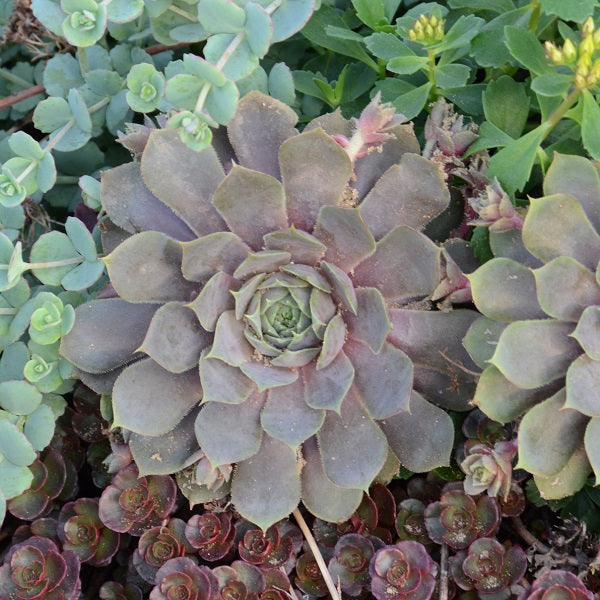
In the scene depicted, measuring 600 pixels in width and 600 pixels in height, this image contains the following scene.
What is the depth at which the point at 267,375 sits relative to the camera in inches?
47.1

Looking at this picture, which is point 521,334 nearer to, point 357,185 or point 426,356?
point 426,356

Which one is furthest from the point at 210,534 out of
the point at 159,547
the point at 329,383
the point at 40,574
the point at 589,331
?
the point at 589,331

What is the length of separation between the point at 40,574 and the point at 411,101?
1.08 metres

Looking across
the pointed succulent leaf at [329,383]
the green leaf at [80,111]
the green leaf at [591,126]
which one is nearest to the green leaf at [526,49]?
the green leaf at [591,126]

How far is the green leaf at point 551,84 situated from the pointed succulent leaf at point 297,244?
1.37 ft

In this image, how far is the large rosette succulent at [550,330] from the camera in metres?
1.08

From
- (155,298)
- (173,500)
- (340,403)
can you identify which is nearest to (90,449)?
(173,500)

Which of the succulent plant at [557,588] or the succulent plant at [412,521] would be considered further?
the succulent plant at [412,521]

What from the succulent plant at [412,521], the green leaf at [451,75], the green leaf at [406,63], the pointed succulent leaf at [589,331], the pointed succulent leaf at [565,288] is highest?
the green leaf at [406,63]

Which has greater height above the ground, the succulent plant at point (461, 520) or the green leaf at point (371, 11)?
the green leaf at point (371, 11)

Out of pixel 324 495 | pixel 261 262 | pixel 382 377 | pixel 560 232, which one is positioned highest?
pixel 560 232

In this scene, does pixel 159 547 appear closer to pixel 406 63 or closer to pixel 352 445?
pixel 352 445

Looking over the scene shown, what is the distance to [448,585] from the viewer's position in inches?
53.4

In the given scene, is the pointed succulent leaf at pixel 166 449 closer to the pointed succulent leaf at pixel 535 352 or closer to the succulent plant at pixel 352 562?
the succulent plant at pixel 352 562
